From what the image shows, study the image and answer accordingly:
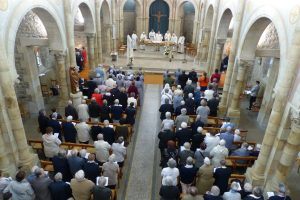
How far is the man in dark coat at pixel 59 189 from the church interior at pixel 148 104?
3.1 inches

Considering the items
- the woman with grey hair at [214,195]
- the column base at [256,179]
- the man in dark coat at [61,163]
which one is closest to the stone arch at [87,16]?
the man in dark coat at [61,163]

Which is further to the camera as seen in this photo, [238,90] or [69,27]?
[238,90]

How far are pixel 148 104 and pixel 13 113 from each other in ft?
24.9

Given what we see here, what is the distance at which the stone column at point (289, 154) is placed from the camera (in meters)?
6.88

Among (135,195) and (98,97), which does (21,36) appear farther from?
(135,195)

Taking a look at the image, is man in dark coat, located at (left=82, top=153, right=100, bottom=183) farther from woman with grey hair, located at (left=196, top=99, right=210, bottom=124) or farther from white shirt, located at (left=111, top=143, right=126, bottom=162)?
woman with grey hair, located at (left=196, top=99, right=210, bottom=124)

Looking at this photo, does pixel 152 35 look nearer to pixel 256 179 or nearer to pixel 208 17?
pixel 208 17

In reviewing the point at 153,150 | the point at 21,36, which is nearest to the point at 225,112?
the point at 153,150

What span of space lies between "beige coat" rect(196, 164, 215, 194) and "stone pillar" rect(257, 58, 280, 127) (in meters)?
6.53

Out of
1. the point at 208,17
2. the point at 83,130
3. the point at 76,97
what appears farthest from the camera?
the point at 208,17

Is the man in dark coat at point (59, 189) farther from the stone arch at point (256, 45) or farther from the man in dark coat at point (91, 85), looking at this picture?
the stone arch at point (256, 45)

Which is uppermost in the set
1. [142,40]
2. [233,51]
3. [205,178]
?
[233,51]

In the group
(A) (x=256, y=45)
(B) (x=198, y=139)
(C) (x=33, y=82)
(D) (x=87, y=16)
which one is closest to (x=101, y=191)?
(B) (x=198, y=139)

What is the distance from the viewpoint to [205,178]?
718cm
